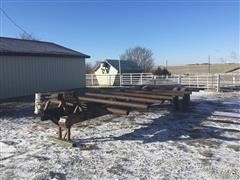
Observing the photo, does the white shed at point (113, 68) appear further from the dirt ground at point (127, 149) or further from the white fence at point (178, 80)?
the dirt ground at point (127, 149)

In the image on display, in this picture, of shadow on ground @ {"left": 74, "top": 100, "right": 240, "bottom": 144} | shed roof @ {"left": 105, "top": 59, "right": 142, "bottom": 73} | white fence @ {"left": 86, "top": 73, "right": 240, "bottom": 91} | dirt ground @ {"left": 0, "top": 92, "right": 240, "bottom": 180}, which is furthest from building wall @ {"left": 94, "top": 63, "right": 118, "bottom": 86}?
dirt ground @ {"left": 0, "top": 92, "right": 240, "bottom": 180}

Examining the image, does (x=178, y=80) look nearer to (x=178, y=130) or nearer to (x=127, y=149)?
(x=178, y=130)

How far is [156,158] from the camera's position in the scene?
523cm

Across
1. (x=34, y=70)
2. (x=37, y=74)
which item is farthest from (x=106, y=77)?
(x=34, y=70)

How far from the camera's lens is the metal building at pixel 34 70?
51.2 feet

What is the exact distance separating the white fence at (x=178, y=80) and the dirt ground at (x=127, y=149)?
11.4 meters

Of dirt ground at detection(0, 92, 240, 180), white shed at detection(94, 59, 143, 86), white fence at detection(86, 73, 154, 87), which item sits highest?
white shed at detection(94, 59, 143, 86)

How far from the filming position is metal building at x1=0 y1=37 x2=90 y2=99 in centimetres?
1562

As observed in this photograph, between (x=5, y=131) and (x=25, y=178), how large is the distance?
3.32m

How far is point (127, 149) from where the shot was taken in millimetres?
5770

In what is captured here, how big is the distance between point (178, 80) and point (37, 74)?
9.81 metres

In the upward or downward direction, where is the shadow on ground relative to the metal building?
downward

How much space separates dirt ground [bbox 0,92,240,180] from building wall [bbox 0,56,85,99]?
7211 mm

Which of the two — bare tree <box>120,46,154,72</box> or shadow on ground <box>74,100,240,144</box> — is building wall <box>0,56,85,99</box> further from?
bare tree <box>120,46,154,72</box>
